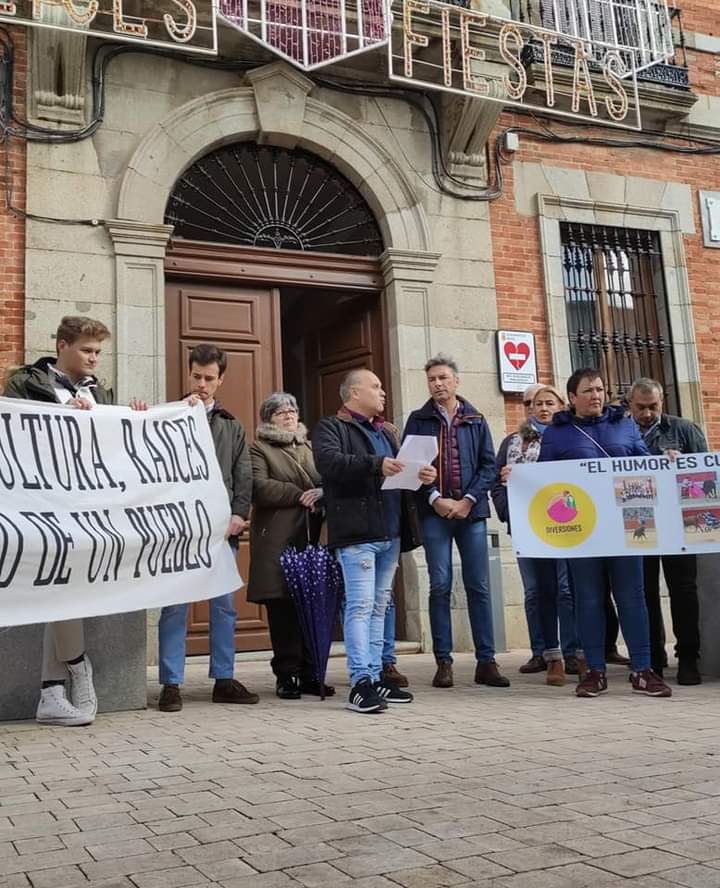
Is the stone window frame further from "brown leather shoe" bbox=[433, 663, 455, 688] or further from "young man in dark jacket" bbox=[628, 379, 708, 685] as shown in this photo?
"brown leather shoe" bbox=[433, 663, 455, 688]

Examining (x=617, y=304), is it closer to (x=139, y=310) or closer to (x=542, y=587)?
(x=542, y=587)

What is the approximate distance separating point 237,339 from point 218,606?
3640mm

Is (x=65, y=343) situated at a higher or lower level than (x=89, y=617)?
higher

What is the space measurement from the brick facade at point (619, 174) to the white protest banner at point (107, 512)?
4429 millimetres

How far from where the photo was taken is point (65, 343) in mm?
5039

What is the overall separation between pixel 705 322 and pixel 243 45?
5664mm

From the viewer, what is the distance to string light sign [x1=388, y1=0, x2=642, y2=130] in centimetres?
854

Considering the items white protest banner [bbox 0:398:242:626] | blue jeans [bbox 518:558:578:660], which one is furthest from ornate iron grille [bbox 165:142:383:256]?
blue jeans [bbox 518:558:578:660]

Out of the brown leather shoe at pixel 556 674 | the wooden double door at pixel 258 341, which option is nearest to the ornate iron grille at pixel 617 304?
the wooden double door at pixel 258 341

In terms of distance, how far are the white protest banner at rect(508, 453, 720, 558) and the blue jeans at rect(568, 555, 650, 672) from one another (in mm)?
109

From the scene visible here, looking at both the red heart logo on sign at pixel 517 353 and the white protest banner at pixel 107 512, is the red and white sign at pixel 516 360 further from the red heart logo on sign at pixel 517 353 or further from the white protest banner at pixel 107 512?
the white protest banner at pixel 107 512

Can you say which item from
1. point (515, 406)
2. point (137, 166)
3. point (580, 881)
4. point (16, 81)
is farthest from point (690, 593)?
point (16, 81)

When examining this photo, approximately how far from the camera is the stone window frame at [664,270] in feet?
30.8

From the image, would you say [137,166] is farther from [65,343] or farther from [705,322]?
[705,322]
